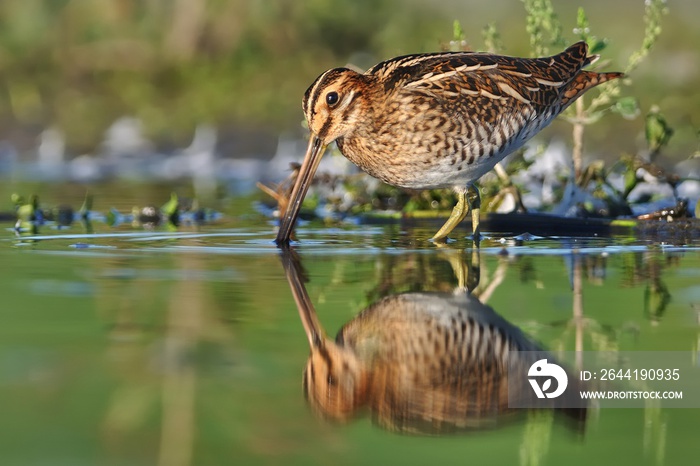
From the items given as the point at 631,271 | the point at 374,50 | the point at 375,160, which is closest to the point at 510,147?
the point at 375,160

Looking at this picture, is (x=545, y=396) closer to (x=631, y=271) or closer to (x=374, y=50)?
(x=631, y=271)

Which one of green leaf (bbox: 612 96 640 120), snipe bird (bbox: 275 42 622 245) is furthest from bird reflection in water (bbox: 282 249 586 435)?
green leaf (bbox: 612 96 640 120)

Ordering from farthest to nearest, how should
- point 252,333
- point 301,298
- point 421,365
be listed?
point 301,298 → point 252,333 → point 421,365

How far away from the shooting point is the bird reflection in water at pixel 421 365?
3879 millimetres

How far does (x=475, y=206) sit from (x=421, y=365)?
4051 millimetres

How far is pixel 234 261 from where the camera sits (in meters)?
7.14

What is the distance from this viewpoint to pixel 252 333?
5094 mm

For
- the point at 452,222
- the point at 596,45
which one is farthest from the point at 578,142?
the point at 452,222

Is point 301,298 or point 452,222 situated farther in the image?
point 452,222

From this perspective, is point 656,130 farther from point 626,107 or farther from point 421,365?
point 421,365

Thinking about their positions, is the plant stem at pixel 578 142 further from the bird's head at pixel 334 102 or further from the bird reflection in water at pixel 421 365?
the bird reflection in water at pixel 421 365

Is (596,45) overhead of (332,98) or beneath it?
overhead

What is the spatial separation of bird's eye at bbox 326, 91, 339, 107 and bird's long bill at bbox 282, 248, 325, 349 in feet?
2.92

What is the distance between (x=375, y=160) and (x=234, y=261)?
1266 mm
